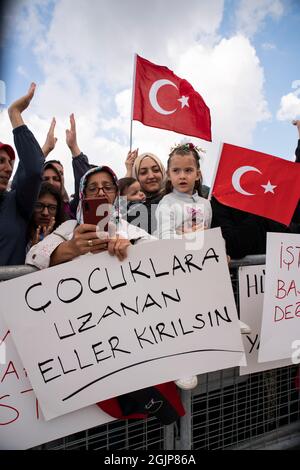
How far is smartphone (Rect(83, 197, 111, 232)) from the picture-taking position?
1.50 metres

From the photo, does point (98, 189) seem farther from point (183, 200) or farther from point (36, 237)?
point (183, 200)

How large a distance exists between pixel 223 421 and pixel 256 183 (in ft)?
4.64

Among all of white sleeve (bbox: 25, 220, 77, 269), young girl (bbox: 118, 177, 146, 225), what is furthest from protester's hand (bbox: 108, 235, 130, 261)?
young girl (bbox: 118, 177, 146, 225)

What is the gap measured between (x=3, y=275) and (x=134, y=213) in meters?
1.32

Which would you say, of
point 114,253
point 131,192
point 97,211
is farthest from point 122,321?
point 131,192

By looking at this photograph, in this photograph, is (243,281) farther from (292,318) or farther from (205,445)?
(205,445)

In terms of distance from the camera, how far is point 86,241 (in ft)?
5.27

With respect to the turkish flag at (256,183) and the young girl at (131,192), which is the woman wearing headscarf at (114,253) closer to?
the turkish flag at (256,183)

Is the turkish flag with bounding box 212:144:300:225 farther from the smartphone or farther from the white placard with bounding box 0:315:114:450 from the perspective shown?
the white placard with bounding box 0:315:114:450

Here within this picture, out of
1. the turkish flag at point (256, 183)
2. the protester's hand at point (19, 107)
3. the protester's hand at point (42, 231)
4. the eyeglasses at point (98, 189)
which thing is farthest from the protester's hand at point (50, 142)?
the turkish flag at point (256, 183)

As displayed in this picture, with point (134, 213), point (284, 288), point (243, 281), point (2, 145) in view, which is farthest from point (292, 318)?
point (2, 145)

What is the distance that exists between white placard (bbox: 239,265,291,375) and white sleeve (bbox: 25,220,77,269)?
3.22 ft

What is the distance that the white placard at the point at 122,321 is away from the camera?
63.7 inches

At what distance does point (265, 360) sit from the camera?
2.16m
